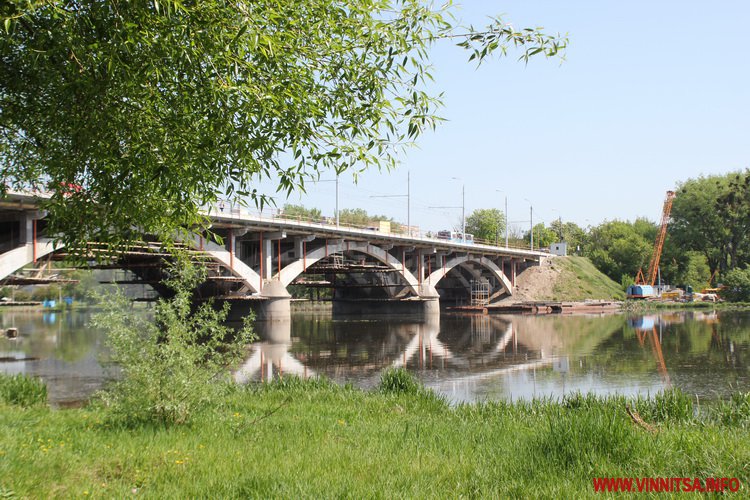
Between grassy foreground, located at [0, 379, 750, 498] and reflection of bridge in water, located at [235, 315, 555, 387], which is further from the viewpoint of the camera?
reflection of bridge in water, located at [235, 315, 555, 387]

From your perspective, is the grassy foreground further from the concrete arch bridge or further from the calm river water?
the concrete arch bridge

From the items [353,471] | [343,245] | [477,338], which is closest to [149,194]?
[353,471]

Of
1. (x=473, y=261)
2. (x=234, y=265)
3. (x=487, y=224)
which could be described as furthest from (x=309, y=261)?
(x=487, y=224)

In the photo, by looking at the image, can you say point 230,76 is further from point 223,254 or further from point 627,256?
point 627,256

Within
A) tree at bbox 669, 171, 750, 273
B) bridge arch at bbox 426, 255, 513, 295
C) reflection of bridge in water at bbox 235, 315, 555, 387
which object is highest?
tree at bbox 669, 171, 750, 273

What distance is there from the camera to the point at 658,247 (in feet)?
321

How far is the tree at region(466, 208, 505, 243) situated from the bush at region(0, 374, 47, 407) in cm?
11318

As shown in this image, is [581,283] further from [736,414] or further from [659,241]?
[736,414]

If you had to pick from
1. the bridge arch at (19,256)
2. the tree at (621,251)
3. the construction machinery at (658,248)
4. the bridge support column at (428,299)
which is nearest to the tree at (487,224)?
the tree at (621,251)

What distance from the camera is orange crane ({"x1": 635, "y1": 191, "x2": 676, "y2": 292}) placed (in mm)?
97125

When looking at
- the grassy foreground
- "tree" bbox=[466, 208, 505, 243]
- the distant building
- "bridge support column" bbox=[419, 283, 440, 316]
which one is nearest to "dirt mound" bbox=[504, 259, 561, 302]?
the distant building

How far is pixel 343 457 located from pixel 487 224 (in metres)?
121

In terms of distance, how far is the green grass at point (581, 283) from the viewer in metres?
84.4

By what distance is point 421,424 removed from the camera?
30.9 ft
